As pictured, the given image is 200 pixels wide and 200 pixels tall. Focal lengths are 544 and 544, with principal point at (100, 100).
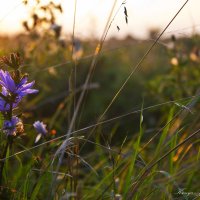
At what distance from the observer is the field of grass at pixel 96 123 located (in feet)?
5.54

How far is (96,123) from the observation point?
178 cm

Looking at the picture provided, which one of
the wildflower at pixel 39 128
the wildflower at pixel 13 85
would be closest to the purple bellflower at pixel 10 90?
the wildflower at pixel 13 85

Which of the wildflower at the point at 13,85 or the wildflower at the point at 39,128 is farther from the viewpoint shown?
the wildflower at the point at 39,128

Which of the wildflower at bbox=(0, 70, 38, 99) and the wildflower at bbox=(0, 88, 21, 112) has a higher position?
the wildflower at bbox=(0, 70, 38, 99)

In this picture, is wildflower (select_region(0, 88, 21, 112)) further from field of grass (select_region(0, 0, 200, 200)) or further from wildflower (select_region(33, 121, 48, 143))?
wildflower (select_region(33, 121, 48, 143))

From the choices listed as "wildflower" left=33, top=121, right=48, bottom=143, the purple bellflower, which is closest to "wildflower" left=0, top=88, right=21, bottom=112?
the purple bellflower

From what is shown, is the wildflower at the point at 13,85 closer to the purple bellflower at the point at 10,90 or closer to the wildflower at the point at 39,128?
the purple bellflower at the point at 10,90

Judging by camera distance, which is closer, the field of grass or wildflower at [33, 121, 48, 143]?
the field of grass

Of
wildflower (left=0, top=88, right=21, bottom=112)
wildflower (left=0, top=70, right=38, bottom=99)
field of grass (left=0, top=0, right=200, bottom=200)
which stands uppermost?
wildflower (left=0, top=70, right=38, bottom=99)

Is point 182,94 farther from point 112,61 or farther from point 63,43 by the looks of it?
point 112,61

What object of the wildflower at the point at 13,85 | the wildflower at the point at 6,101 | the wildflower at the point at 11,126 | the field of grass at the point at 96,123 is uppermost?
the wildflower at the point at 13,85

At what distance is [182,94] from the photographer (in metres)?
3.62

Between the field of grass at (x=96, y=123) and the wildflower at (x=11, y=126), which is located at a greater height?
the wildflower at (x=11, y=126)

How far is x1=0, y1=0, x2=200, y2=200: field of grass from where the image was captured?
66.4 inches
